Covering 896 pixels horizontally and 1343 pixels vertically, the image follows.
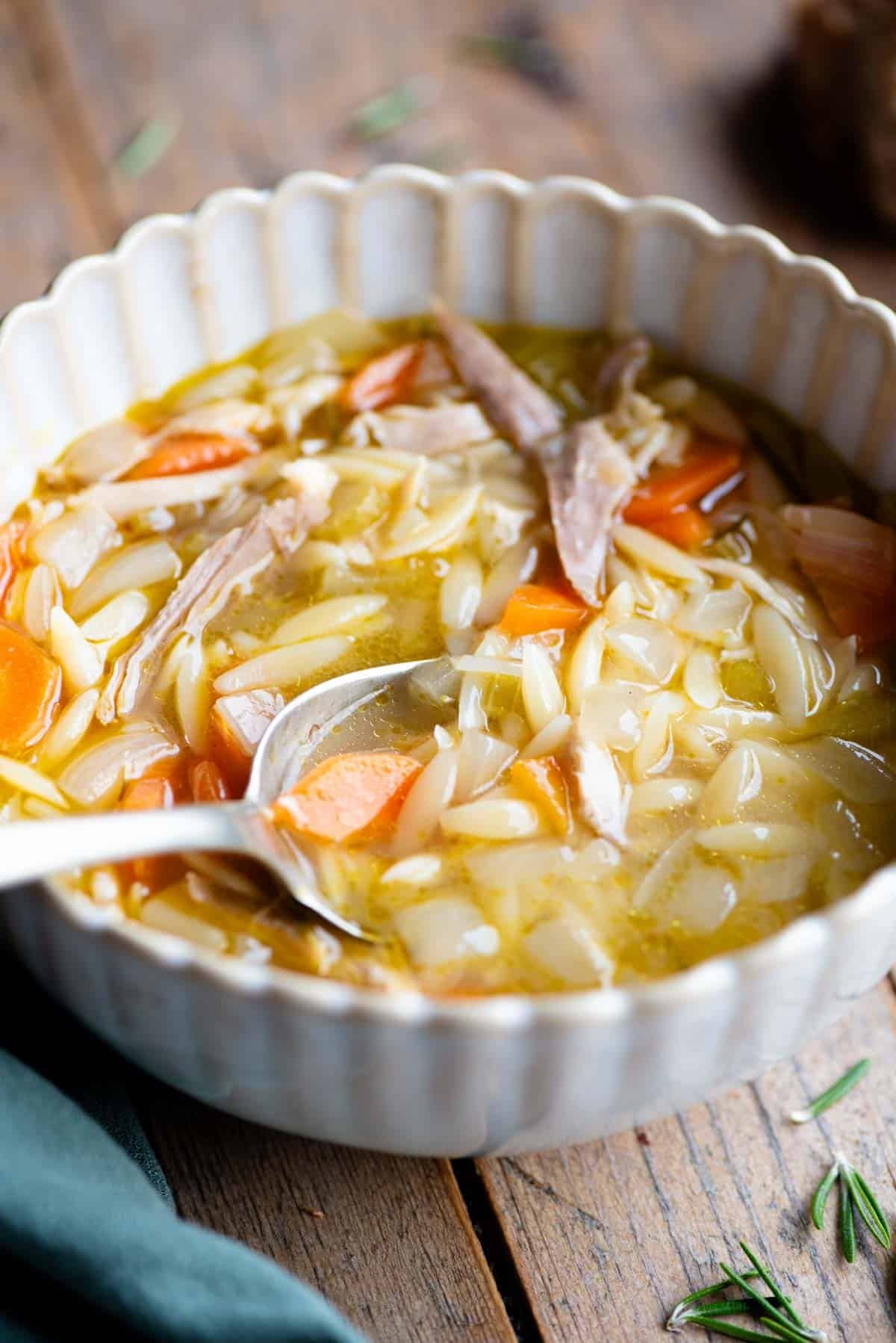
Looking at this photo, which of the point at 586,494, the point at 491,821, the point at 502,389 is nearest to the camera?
the point at 491,821

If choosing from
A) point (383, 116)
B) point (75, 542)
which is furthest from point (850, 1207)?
point (383, 116)

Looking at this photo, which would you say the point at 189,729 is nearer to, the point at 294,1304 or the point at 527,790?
the point at 527,790

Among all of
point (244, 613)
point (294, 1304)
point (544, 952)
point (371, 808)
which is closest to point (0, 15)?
point (244, 613)

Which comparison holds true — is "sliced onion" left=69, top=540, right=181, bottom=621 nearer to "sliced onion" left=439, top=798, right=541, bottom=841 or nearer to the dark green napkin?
"sliced onion" left=439, top=798, right=541, bottom=841

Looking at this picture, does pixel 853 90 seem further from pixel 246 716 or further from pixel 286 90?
pixel 246 716

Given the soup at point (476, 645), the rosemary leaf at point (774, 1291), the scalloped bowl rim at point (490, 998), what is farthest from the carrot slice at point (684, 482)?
the rosemary leaf at point (774, 1291)

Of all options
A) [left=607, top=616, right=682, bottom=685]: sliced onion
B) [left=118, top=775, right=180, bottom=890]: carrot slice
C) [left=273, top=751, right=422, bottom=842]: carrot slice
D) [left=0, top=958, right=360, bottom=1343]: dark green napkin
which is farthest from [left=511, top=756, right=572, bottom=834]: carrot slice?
[left=0, top=958, right=360, bottom=1343]: dark green napkin
